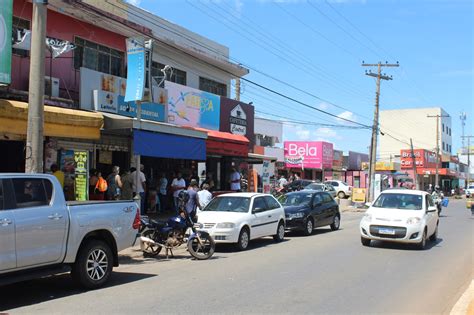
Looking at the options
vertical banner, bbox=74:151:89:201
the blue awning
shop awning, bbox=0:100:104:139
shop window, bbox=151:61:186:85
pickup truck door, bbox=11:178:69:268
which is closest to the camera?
pickup truck door, bbox=11:178:69:268

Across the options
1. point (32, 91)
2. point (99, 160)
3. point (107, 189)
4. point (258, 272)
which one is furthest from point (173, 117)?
point (258, 272)

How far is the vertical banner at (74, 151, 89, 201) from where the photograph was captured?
16172mm

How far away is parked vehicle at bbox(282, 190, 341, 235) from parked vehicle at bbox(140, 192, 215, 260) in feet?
18.1

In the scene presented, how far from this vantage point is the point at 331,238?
16406 mm

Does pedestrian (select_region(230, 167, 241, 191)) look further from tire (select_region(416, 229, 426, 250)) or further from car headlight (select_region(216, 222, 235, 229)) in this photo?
tire (select_region(416, 229, 426, 250))

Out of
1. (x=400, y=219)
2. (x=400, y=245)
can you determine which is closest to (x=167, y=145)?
(x=400, y=219)

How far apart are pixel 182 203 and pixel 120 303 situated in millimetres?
6957

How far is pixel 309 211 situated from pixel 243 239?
173 inches

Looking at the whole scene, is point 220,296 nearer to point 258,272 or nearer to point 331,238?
point 258,272

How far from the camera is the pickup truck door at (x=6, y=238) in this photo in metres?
6.98

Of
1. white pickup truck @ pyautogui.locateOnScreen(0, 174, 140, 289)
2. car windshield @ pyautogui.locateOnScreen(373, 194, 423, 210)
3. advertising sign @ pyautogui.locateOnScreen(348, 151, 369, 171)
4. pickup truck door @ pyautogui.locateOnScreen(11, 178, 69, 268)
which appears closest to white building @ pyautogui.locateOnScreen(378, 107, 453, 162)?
advertising sign @ pyautogui.locateOnScreen(348, 151, 369, 171)

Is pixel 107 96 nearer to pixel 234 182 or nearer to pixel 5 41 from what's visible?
pixel 5 41

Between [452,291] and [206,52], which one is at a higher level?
[206,52]

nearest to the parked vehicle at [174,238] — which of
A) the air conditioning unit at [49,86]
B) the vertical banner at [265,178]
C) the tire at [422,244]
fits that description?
the tire at [422,244]
